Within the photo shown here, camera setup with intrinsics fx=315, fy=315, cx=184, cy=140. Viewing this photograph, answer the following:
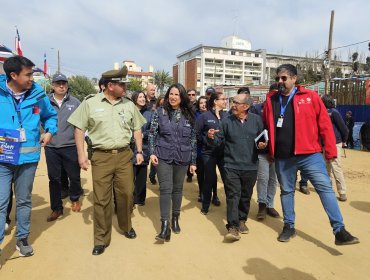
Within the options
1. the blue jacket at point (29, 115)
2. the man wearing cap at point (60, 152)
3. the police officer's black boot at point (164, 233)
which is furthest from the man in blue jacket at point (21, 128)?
the police officer's black boot at point (164, 233)

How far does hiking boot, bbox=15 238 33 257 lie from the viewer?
340 centimetres

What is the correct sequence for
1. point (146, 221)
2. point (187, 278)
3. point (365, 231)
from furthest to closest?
1. point (146, 221)
2. point (365, 231)
3. point (187, 278)

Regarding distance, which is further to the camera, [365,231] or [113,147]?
[365,231]

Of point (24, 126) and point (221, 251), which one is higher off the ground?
point (24, 126)

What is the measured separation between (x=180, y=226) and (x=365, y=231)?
2.46 m

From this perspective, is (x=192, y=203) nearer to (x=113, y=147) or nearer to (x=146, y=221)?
(x=146, y=221)

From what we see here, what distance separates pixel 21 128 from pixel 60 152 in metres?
1.57

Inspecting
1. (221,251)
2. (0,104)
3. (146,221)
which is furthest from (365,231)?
(0,104)

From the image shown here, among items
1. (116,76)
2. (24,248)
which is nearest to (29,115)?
(116,76)

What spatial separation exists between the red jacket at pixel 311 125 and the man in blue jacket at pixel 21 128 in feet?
9.35

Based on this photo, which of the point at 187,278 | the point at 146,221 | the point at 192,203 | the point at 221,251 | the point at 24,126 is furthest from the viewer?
the point at 192,203

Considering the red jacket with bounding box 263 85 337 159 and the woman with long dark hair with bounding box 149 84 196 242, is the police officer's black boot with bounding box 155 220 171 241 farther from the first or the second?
the red jacket with bounding box 263 85 337 159

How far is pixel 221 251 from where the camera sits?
3576mm

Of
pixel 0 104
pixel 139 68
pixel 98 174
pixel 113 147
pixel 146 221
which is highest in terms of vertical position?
pixel 139 68
